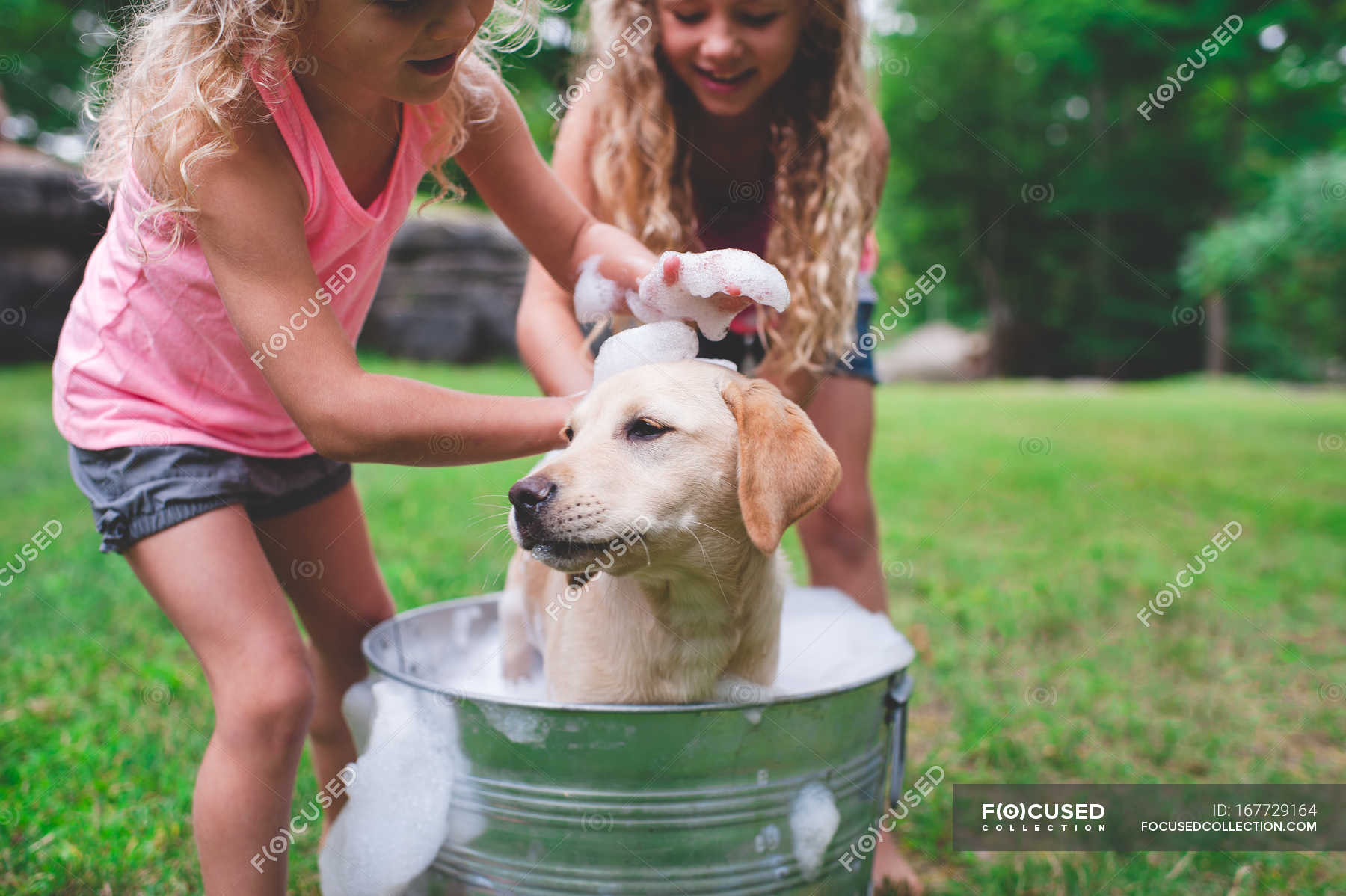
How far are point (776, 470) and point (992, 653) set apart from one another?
2383 millimetres

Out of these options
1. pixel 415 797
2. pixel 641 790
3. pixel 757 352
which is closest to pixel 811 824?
pixel 641 790

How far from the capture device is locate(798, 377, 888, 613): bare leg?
291 centimetres

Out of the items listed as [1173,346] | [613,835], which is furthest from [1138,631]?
[1173,346]

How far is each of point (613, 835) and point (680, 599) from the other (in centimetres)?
50

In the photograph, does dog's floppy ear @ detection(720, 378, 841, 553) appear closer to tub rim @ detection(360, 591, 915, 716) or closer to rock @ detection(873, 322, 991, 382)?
tub rim @ detection(360, 591, 915, 716)

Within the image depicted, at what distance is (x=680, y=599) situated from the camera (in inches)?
82.0

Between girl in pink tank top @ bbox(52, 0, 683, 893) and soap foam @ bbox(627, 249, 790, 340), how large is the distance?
19cm

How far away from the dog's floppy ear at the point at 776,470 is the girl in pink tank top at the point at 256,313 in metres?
0.41

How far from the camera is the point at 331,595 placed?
244 centimetres

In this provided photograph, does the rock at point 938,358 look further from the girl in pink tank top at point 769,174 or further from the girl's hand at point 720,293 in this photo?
the girl's hand at point 720,293

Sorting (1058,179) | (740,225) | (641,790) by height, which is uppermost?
(1058,179)

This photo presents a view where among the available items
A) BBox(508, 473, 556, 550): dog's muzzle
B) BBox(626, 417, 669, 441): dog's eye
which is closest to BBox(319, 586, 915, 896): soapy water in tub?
BBox(508, 473, 556, 550): dog's muzzle

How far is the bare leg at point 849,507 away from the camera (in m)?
2.91

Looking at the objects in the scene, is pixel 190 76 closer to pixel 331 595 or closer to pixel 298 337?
pixel 298 337
